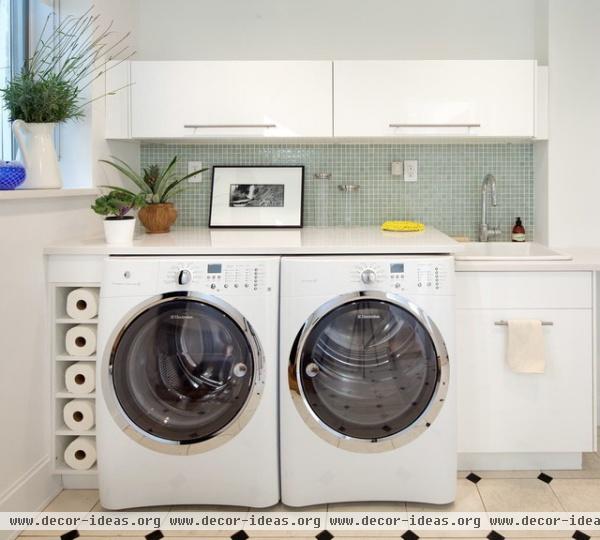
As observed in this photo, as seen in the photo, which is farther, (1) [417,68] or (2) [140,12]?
(2) [140,12]

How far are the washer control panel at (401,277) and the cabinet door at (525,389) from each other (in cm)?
32

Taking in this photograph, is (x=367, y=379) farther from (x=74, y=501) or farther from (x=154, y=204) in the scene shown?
(x=154, y=204)

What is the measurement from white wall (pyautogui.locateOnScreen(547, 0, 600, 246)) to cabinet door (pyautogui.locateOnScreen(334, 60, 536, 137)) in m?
0.25

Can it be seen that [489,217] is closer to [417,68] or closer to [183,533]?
[417,68]

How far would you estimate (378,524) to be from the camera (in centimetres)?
223

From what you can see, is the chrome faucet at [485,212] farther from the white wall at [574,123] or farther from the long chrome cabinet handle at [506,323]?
the long chrome cabinet handle at [506,323]

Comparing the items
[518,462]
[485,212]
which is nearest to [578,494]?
[518,462]

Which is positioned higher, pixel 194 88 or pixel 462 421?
pixel 194 88

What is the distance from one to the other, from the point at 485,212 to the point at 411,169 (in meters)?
0.44

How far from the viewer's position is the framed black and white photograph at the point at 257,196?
126 inches

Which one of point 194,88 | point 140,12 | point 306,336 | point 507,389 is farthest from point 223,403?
point 140,12

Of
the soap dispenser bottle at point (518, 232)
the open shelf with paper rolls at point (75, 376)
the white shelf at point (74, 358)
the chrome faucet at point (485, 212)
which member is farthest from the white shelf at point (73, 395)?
the soap dispenser bottle at point (518, 232)

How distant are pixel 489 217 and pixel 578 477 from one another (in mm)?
1329

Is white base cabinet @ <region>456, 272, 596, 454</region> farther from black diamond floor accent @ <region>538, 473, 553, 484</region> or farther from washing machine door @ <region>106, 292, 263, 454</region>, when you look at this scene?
washing machine door @ <region>106, 292, 263, 454</region>
